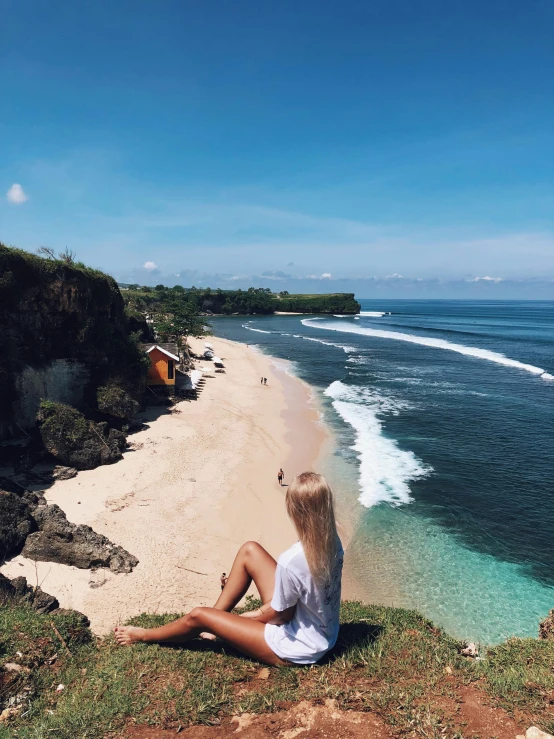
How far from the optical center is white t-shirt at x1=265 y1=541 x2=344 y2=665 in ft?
13.3

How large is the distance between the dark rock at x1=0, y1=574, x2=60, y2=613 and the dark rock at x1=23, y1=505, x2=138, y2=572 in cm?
231

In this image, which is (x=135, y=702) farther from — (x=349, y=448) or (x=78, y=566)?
(x=349, y=448)

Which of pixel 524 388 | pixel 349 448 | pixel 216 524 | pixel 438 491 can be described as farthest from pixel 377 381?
pixel 216 524

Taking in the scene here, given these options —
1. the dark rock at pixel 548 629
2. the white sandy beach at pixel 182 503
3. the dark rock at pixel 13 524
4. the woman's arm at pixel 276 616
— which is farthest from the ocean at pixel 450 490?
the dark rock at pixel 13 524

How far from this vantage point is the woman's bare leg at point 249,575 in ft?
15.7

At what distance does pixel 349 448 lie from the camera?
2405 centimetres

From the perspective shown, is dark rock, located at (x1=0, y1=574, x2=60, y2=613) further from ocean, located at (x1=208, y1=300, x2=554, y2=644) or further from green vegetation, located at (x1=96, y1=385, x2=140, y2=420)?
green vegetation, located at (x1=96, y1=385, x2=140, y2=420)

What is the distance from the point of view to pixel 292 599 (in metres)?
4.11

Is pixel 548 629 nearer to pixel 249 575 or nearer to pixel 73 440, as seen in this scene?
pixel 249 575

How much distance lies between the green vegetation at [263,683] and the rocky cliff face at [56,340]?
17082mm

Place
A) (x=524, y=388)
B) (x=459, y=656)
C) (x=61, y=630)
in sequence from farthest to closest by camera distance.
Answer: (x=524, y=388) < (x=61, y=630) < (x=459, y=656)

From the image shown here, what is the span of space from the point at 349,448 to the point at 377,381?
19.0 meters

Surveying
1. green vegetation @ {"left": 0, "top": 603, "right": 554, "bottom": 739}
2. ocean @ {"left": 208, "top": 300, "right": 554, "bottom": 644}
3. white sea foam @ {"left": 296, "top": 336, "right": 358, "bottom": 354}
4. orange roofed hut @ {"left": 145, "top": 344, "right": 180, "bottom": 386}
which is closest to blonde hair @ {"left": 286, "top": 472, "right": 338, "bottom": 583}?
green vegetation @ {"left": 0, "top": 603, "right": 554, "bottom": 739}

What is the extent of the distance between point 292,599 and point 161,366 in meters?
28.2
